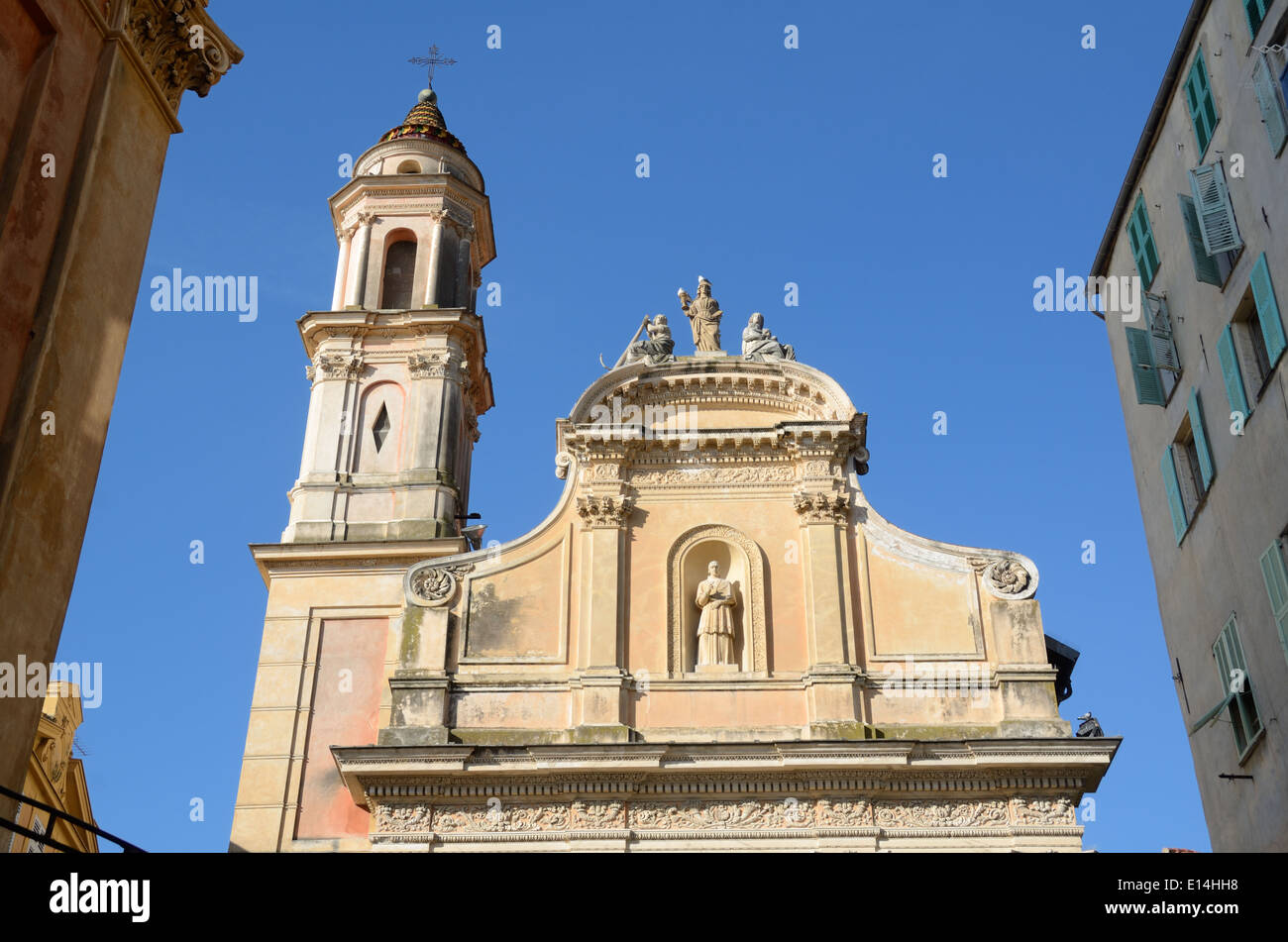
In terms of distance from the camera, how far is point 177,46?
12.5 metres

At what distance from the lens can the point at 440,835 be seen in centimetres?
1989

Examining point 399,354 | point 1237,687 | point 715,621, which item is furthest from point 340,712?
point 1237,687

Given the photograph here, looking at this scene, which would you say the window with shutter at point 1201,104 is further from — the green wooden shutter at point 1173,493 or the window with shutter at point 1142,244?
the green wooden shutter at point 1173,493

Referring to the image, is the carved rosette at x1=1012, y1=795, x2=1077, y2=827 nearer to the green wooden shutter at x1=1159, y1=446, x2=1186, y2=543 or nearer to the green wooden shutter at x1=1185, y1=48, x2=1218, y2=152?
the green wooden shutter at x1=1159, y1=446, x2=1186, y2=543

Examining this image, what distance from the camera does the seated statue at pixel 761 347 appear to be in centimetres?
2500

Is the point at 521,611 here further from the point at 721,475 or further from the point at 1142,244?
the point at 1142,244

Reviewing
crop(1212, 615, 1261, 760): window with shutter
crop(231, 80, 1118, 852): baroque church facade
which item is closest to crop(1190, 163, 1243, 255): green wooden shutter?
crop(1212, 615, 1261, 760): window with shutter

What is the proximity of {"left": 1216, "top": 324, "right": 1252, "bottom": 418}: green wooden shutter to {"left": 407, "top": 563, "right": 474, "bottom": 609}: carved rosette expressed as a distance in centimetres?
1119

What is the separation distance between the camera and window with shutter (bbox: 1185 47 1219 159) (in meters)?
18.7

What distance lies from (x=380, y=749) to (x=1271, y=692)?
11361mm

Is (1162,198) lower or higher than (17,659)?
higher
